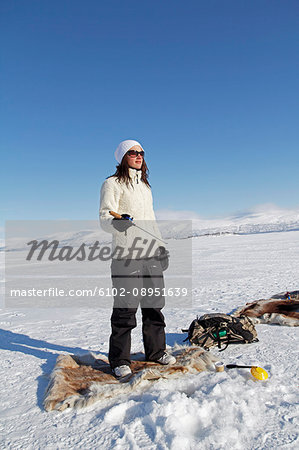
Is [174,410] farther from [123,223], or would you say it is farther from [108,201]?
[108,201]

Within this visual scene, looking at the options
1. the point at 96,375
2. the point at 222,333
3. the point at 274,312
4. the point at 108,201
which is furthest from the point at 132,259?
the point at 274,312

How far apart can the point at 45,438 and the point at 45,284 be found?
797 cm

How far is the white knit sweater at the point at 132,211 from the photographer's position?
270 centimetres

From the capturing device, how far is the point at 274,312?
14.0ft

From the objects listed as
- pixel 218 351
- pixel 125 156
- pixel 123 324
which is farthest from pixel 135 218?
pixel 218 351

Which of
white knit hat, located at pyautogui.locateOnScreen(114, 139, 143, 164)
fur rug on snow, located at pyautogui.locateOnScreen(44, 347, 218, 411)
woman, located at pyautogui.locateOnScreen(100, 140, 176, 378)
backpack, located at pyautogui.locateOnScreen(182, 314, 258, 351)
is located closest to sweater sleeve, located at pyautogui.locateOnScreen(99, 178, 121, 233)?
woman, located at pyautogui.locateOnScreen(100, 140, 176, 378)

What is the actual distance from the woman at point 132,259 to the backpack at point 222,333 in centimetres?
55

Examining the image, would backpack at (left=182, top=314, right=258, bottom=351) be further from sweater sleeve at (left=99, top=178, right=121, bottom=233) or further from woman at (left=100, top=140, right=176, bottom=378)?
sweater sleeve at (left=99, top=178, right=121, bottom=233)

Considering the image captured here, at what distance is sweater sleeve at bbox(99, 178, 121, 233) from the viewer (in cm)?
266

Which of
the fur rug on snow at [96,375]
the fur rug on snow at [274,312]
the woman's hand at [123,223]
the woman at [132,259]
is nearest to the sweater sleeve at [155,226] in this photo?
the woman at [132,259]

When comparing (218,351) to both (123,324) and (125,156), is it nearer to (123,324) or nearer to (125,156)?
(123,324)

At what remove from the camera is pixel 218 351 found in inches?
121

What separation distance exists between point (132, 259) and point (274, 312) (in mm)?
2618

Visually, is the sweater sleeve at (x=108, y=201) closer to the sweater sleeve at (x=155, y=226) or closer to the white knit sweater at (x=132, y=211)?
the white knit sweater at (x=132, y=211)
